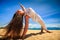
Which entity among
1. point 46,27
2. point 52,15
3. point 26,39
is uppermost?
point 52,15

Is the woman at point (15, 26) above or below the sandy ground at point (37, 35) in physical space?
above

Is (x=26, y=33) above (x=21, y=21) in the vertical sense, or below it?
below

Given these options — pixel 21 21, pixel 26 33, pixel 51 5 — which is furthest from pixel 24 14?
pixel 51 5

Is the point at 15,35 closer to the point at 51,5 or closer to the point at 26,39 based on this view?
the point at 26,39

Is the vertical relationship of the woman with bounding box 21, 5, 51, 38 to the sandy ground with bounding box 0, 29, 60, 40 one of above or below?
above

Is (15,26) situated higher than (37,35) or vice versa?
(15,26)

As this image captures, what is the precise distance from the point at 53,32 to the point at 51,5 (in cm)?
40

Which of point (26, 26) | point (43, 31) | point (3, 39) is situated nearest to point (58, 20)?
point (43, 31)

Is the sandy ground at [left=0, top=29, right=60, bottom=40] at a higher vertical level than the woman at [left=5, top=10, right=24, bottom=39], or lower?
lower

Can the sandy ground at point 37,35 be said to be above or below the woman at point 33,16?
below

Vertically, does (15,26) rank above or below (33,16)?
below

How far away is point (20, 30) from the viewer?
95.0 inches

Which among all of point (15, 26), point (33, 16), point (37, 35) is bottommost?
point (37, 35)

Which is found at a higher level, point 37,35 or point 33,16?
point 33,16
